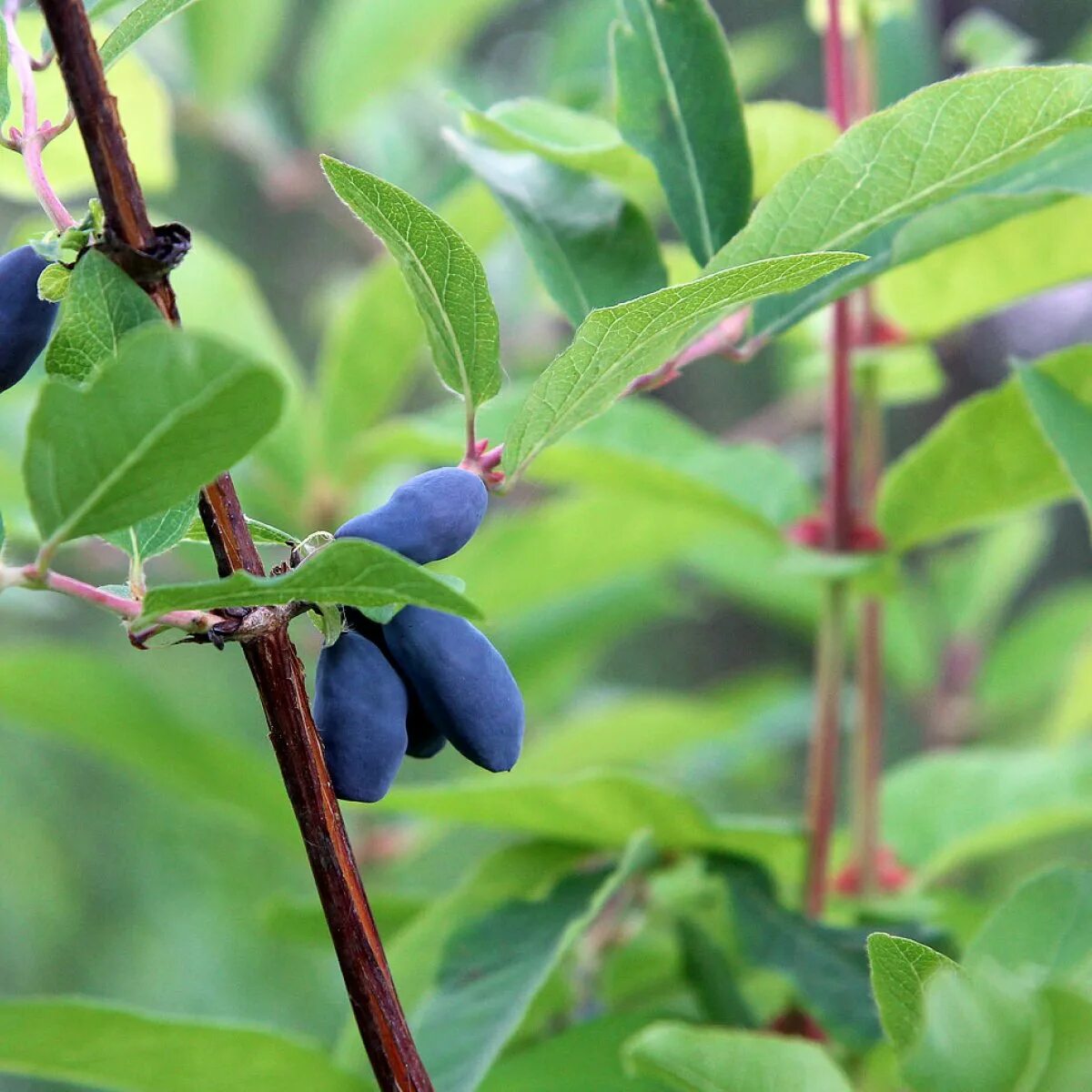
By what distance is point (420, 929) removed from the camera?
74 centimetres

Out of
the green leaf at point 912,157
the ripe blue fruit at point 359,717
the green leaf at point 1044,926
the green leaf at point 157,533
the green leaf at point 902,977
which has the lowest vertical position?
the green leaf at point 902,977

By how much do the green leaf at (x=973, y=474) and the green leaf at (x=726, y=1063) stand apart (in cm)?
40

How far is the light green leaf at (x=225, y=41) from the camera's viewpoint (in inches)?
58.6

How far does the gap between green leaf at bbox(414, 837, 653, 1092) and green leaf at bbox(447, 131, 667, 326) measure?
0.26 m

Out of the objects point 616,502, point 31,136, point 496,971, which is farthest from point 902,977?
point 616,502

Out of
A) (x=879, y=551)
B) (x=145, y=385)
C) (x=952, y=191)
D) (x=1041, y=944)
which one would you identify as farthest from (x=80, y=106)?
(x=879, y=551)

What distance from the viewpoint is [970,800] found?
0.93 m

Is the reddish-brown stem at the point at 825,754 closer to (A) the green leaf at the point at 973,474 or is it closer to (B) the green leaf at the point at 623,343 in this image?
(A) the green leaf at the point at 973,474

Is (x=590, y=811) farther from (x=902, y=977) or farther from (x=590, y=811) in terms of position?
(x=902, y=977)

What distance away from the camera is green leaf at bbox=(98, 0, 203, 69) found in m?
0.47

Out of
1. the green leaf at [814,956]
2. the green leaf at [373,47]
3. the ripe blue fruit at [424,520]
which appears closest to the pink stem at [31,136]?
the ripe blue fruit at [424,520]

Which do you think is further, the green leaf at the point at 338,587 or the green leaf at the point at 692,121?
the green leaf at the point at 692,121

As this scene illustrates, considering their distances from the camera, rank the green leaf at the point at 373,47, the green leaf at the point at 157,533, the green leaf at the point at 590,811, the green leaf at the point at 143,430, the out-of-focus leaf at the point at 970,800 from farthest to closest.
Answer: the green leaf at the point at 373,47 < the out-of-focus leaf at the point at 970,800 < the green leaf at the point at 590,811 < the green leaf at the point at 157,533 < the green leaf at the point at 143,430

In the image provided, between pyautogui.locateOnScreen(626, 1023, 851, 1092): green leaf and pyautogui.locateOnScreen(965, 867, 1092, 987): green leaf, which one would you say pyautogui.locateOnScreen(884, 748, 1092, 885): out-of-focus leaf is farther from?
pyautogui.locateOnScreen(626, 1023, 851, 1092): green leaf
